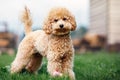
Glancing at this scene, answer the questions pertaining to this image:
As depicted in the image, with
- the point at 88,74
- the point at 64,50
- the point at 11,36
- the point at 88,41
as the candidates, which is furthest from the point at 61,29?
the point at 11,36

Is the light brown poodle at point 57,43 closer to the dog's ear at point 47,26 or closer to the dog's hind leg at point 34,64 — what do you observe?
the dog's ear at point 47,26

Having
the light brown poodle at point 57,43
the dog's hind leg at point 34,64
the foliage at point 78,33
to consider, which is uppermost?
the light brown poodle at point 57,43

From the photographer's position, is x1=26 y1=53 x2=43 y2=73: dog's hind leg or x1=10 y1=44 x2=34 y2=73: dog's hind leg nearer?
x1=10 y1=44 x2=34 y2=73: dog's hind leg

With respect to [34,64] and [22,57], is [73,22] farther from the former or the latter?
[34,64]

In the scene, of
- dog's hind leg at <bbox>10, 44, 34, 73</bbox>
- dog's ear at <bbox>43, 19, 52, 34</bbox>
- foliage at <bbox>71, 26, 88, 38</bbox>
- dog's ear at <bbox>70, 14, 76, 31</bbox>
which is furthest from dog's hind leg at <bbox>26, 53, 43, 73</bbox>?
foliage at <bbox>71, 26, 88, 38</bbox>

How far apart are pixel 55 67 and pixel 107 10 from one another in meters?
13.6

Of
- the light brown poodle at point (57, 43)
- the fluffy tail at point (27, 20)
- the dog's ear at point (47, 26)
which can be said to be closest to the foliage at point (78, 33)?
the fluffy tail at point (27, 20)

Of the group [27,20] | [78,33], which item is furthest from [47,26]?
[78,33]

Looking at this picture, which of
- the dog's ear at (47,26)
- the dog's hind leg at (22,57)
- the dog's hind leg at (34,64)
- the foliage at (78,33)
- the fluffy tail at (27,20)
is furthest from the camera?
the foliage at (78,33)

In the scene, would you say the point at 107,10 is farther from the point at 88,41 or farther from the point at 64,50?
the point at 64,50

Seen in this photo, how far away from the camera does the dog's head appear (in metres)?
7.04

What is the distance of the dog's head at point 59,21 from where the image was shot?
277 inches

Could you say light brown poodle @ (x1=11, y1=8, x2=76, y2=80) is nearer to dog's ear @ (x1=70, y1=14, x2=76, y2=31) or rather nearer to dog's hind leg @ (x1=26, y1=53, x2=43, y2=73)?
dog's ear @ (x1=70, y1=14, x2=76, y2=31)

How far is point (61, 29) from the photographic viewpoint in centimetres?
704
